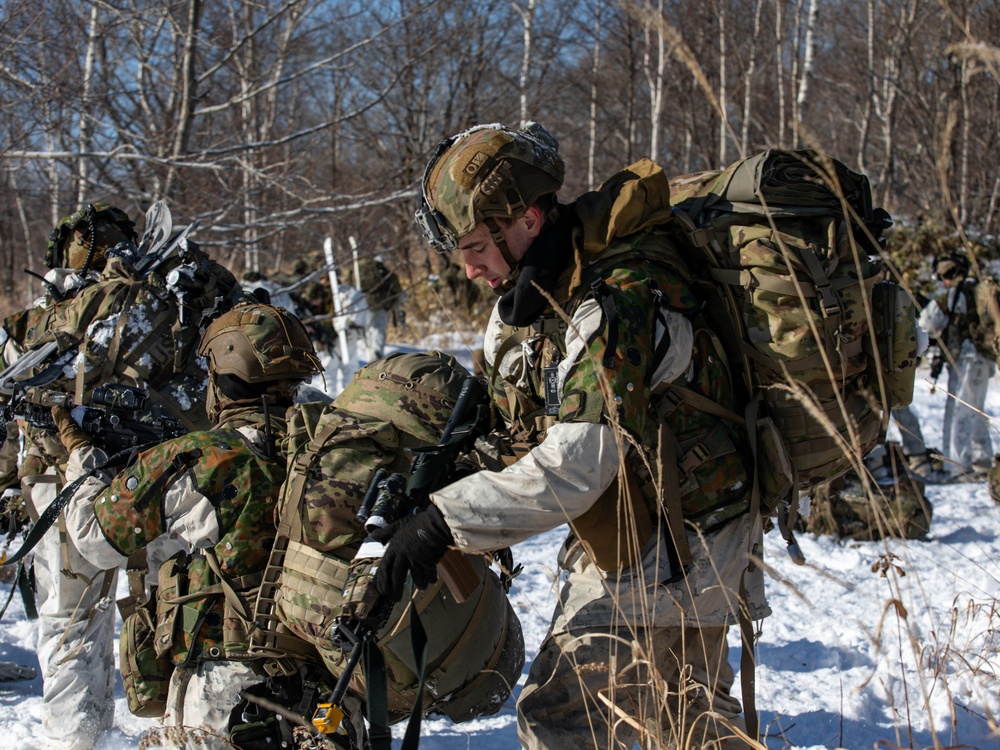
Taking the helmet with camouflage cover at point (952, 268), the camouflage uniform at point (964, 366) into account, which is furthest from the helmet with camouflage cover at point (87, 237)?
the helmet with camouflage cover at point (952, 268)

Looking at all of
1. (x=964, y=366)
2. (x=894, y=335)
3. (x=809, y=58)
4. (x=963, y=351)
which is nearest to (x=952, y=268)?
(x=963, y=351)

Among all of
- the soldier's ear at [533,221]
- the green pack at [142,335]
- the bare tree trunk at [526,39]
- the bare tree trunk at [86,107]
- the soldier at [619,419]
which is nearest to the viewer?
the soldier at [619,419]

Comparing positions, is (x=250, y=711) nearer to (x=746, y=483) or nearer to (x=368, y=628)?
(x=368, y=628)

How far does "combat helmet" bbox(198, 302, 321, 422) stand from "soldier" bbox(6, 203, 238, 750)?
94cm

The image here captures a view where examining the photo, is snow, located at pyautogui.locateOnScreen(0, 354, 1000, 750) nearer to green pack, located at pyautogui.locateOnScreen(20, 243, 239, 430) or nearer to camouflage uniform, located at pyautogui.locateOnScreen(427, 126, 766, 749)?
camouflage uniform, located at pyautogui.locateOnScreen(427, 126, 766, 749)

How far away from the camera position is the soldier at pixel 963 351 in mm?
7582

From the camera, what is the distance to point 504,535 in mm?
1907

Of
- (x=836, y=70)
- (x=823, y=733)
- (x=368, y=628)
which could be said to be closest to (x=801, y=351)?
(x=368, y=628)

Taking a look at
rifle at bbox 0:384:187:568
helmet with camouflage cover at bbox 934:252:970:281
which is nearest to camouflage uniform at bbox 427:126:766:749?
rifle at bbox 0:384:187:568

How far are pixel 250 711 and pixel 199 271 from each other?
2.10 m

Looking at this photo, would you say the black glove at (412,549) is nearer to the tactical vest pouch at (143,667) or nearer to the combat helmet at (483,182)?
the combat helmet at (483,182)

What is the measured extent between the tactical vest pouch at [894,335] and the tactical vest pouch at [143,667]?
226 centimetres

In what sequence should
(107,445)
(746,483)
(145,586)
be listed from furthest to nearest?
(107,445) → (145,586) → (746,483)

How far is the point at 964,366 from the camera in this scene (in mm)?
7711
